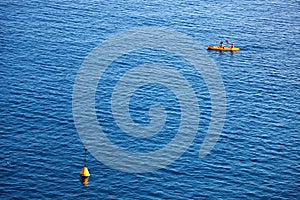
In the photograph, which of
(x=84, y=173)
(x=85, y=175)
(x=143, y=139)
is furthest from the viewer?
(x=143, y=139)

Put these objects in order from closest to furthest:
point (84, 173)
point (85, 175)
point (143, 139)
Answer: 1. point (85, 175)
2. point (84, 173)
3. point (143, 139)

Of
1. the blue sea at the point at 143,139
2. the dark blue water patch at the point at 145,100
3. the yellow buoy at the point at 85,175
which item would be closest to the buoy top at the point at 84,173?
the yellow buoy at the point at 85,175

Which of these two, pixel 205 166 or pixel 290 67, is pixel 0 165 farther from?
pixel 290 67

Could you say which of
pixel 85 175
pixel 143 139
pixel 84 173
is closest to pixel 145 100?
pixel 143 139

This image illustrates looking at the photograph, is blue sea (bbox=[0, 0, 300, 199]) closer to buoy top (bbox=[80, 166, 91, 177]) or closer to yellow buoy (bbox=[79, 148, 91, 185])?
yellow buoy (bbox=[79, 148, 91, 185])

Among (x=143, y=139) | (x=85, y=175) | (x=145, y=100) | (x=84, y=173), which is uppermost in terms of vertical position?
(x=145, y=100)

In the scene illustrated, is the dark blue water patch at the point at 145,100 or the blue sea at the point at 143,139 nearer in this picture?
the blue sea at the point at 143,139

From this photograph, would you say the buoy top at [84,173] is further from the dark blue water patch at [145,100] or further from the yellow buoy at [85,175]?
the dark blue water patch at [145,100]

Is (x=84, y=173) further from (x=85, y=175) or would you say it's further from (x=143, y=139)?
(x=143, y=139)

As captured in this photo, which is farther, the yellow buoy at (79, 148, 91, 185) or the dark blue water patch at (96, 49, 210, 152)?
the dark blue water patch at (96, 49, 210, 152)

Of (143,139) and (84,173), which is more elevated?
(143,139)

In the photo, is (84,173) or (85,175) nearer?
(85,175)

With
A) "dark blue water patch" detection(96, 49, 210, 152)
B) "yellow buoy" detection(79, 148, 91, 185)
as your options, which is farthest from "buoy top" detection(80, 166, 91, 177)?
"dark blue water patch" detection(96, 49, 210, 152)
